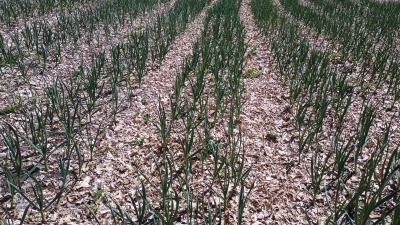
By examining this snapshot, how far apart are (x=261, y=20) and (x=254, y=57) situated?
2665 mm

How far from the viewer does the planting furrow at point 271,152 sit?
2.78 m

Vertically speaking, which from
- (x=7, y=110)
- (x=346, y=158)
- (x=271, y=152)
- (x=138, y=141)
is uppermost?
(x=346, y=158)

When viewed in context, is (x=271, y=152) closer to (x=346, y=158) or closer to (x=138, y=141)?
(x=346, y=158)

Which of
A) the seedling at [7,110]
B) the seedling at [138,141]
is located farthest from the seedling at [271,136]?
the seedling at [7,110]

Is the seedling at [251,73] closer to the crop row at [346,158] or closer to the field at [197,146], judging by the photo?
the field at [197,146]

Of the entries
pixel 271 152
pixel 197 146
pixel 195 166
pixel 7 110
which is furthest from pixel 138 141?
pixel 7 110

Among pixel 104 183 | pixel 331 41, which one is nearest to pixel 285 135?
pixel 104 183

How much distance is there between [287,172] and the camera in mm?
3229

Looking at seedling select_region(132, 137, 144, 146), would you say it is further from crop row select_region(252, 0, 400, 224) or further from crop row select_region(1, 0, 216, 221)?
crop row select_region(252, 0, 400, 224)

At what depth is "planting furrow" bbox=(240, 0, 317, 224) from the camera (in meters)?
2.78

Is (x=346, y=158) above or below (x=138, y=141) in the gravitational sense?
above

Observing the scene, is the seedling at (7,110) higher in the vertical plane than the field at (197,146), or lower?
lower

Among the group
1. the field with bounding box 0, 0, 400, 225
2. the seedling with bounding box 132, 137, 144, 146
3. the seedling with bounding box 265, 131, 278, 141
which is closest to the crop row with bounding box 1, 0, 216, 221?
the field with bounding box 0, 0, 400, 225

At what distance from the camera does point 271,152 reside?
11.7ft
